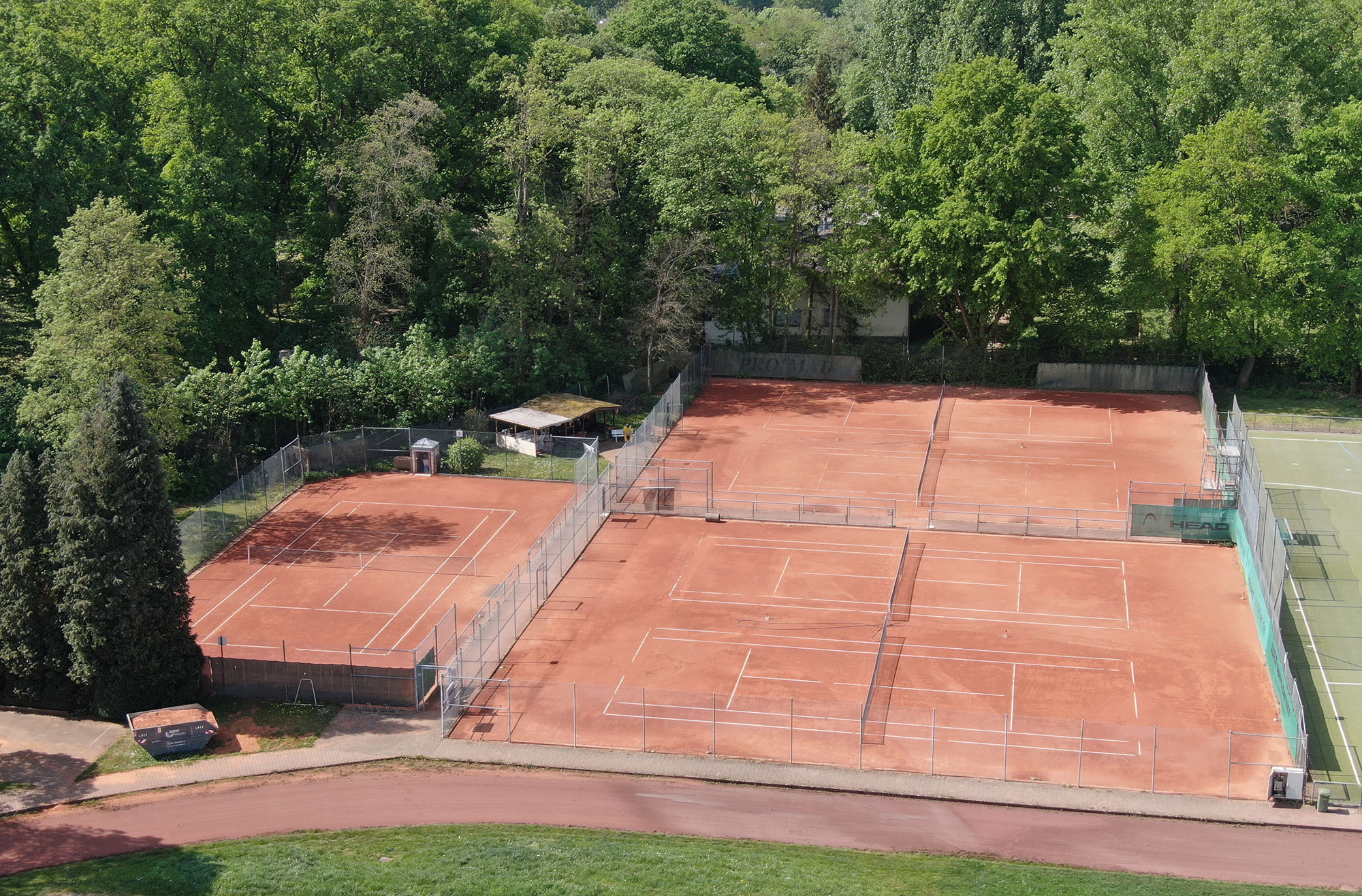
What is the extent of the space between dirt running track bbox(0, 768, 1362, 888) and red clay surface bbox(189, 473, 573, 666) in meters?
7.10

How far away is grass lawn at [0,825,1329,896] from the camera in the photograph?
95.8 ft

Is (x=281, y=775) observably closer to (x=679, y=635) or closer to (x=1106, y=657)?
(x=679, y=635)

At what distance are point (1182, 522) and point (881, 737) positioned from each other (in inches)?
750

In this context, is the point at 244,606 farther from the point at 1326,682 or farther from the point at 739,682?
the point at 1326,682

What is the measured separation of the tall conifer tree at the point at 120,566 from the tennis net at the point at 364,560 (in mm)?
10533

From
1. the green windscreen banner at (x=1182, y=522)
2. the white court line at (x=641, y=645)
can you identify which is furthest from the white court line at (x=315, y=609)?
the green windscreen banner at (x=1182, y=522)

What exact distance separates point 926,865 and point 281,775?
16268 mm

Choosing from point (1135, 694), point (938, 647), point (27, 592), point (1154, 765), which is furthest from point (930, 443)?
point (27, 592)

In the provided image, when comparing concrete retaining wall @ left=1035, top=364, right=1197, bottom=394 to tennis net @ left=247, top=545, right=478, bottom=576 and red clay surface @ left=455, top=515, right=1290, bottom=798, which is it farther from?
tennis net @ left=247, top=545, right=478, bottom=576

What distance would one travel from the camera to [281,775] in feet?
115

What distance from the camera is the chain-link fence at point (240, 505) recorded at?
4872 cm

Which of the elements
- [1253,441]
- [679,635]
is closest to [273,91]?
[679,635]

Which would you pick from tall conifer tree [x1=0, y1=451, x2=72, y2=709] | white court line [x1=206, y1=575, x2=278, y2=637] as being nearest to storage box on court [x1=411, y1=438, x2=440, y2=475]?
white court line [x1=206, y1=575, x2=278, y2=637]

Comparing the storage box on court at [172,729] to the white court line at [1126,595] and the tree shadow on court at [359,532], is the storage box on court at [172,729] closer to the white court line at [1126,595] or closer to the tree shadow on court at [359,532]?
the tree shadow on court at [359,532]
